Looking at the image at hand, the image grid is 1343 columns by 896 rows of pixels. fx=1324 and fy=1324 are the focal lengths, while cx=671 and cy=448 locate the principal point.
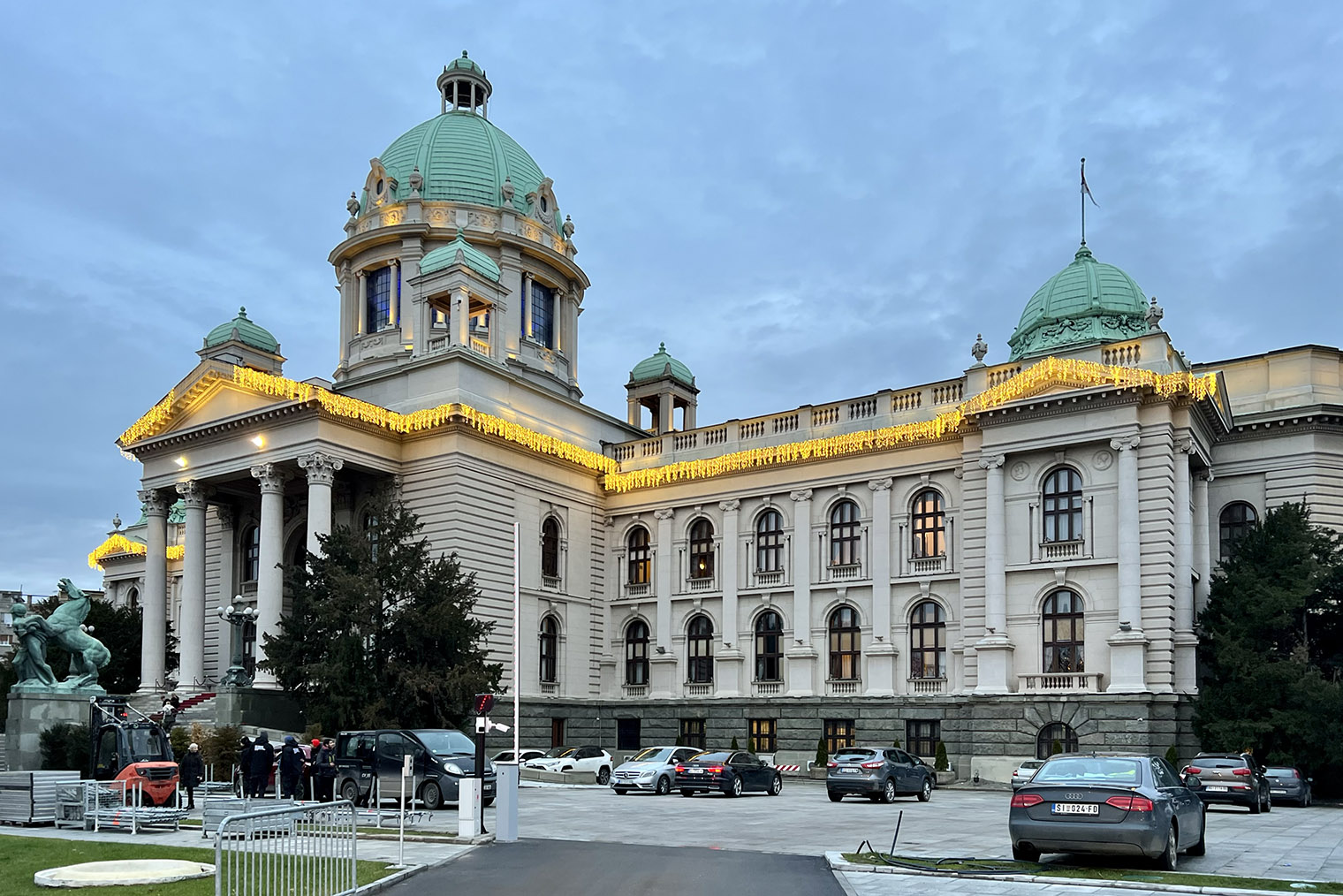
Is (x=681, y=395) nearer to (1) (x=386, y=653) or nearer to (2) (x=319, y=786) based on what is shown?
(1) (x=386, y=653)

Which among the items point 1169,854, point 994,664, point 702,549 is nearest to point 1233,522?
point 994,664

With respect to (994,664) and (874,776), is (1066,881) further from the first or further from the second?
(994,664)

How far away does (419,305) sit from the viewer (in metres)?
56.1

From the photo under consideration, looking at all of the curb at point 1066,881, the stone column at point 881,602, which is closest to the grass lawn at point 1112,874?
the curb at point 1066,881

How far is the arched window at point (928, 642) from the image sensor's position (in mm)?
48625

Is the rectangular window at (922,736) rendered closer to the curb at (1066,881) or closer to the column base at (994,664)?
the column base at (994,664)

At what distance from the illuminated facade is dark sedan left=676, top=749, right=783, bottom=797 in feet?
33.8

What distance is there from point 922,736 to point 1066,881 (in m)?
32.8

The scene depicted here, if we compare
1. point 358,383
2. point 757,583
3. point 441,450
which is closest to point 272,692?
point 441,450

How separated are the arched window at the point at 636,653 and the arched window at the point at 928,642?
12.4 m

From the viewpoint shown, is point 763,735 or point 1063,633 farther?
point 763,735

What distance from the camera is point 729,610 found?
5381cm

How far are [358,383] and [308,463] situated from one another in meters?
7.36

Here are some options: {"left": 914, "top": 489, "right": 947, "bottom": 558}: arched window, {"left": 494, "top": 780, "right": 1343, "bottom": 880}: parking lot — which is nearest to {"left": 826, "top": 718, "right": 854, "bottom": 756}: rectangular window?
{"left": 914, "top": 489, "right": 947, "bottom": 558}: arched window
